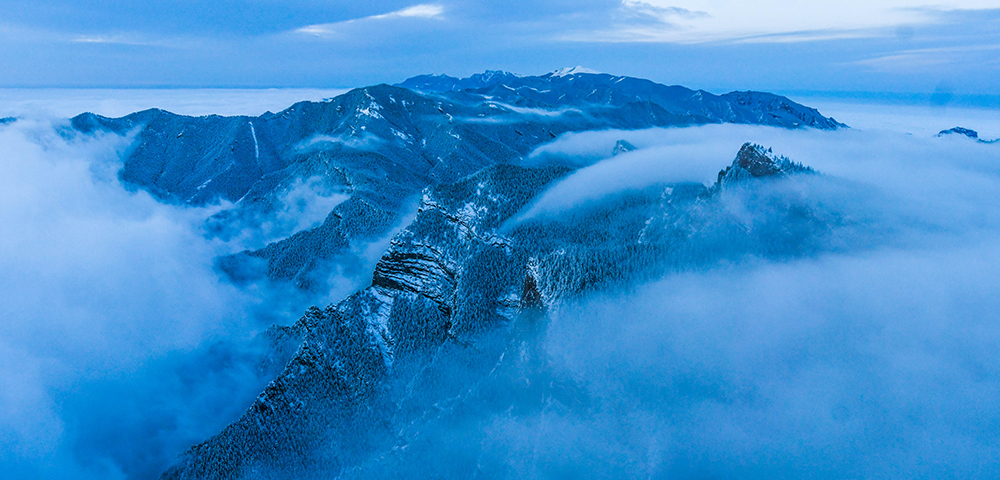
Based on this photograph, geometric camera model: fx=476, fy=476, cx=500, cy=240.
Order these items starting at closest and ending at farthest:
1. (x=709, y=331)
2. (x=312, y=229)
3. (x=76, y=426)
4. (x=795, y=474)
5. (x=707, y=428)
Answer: (x=795, y=474)
(x=707, y=428)
(x=709, y=331)
(x=76, y=426)
(x=312, y=229)

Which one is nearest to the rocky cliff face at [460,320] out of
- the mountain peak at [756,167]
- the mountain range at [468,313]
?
the mountain range at [468,313]

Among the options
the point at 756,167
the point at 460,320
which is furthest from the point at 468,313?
the point at 756,167

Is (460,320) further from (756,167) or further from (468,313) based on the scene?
(756,167)

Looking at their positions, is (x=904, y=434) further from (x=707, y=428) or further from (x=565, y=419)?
(x=565, y=419)

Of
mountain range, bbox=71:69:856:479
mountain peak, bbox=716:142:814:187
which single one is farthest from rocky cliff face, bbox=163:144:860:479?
mountain peak, bbox=716:142:814:187

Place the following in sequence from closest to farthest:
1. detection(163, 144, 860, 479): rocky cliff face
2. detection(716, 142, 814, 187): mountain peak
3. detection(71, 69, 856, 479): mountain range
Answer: detection(71, 69, 856, 479): mountain range
detection(163, 144, 860, 479): rocky cliff face
detection(716, 142, 814, 187): mountain peak

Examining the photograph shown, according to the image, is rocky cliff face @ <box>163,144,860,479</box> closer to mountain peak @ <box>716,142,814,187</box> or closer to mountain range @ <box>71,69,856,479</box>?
mountain range @ <box>71,69,856,479</box>

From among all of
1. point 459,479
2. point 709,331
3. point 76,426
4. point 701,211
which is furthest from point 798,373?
point 76,426

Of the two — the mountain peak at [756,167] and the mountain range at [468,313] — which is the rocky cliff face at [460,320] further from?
the mountain peak at [756,167]
